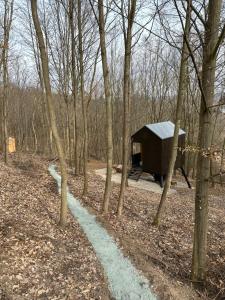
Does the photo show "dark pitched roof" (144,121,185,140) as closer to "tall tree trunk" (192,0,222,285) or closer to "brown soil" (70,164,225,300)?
"brown soil" (70,164,225,300)

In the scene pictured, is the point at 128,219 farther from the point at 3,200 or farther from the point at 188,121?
the point at 188,121

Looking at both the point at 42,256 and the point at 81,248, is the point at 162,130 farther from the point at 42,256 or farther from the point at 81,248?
the point at 42,256

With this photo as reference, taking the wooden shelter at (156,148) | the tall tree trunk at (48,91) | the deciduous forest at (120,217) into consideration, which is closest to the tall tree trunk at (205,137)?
the deciduous forest at (120,217)

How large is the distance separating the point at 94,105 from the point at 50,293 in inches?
1145

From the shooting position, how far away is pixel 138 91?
2905 centimetres

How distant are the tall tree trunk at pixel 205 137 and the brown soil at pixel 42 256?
195cm

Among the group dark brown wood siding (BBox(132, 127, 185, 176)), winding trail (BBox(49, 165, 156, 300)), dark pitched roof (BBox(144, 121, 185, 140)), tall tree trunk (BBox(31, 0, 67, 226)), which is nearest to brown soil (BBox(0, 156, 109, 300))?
winding trail (BBox(49, 165, 156, 300))

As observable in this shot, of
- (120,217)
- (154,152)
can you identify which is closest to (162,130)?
(154,152)

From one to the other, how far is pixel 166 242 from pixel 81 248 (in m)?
2.36

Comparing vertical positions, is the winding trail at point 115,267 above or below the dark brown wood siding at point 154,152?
below

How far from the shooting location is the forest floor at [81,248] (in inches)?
198

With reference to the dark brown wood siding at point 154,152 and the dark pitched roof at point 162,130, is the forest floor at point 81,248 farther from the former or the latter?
the dark pitched roof at point 162,130

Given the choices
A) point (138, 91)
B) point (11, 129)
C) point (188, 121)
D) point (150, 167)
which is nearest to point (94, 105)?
point (138, 91)

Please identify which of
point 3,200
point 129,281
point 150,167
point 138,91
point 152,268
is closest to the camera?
point 129,281
